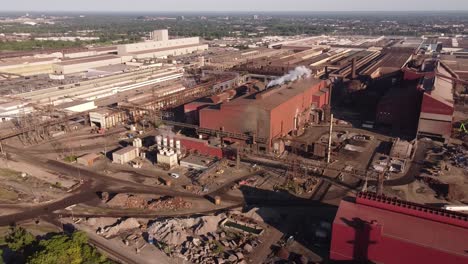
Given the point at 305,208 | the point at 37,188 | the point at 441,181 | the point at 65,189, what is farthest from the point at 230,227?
the point at 441,181

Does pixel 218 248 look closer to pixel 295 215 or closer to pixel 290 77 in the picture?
pixel 295 215

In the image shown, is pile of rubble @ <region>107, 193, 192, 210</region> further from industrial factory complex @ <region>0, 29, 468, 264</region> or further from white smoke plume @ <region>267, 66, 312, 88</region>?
white smoke plume @ <region>267, 66, 312, 88</region>

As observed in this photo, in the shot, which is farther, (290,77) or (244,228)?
(290,77)

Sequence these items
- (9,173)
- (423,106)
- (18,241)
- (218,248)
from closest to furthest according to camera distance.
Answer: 1. (18,241)
2. (218,248)
3. (9,173)
4. (423,106)

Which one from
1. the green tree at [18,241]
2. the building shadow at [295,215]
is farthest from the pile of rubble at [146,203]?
the green tree at [18,241]

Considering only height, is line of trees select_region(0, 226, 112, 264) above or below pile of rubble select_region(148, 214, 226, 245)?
above

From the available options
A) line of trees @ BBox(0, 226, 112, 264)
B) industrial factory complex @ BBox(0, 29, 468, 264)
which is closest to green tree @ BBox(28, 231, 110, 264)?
line of trees @ BBox(0, 226, 112, 264)

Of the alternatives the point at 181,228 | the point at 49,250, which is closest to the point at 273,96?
the point at 181,228
